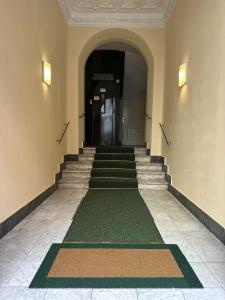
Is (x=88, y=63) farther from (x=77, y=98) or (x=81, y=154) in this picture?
(x=81, y=154)

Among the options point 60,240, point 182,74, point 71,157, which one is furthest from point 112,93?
point 60,240

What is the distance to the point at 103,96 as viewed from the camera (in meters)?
9.13

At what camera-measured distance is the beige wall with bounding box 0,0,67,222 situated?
285 cm

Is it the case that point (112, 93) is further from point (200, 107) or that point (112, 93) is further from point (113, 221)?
point (113, 221)

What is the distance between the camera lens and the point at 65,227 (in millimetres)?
3152

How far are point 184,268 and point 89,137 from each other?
23.9ft

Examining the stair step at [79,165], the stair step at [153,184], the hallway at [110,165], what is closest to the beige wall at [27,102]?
the hallway at [110,165]

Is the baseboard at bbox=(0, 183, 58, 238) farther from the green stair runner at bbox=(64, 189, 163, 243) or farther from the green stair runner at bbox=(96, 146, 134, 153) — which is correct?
the green stair runner at bbox=(96, 146, 134, 153)

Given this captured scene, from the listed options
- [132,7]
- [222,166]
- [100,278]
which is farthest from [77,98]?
[100,278]

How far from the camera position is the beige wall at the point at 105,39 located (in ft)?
20.3

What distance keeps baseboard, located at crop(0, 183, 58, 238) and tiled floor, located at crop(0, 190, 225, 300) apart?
2.5 inches

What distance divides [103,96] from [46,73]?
4.94 metres

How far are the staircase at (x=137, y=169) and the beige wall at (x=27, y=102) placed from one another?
49 centimetres

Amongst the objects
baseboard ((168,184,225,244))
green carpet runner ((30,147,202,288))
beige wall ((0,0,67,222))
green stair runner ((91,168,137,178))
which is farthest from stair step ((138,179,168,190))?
beige wall ((0,0,67,222))
